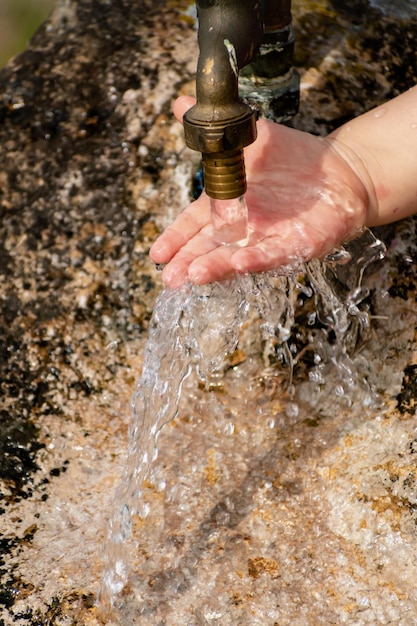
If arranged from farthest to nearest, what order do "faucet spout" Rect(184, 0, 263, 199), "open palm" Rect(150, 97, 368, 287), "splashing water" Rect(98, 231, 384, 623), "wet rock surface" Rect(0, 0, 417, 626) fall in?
1. "splashing water" Rect(98, 231, 384, 623)
2. "wet rock surface" Rect(0, 0, 417, 626)
3. "open palm" Rect(150, 97, 368, 287)
4. "faucet spout" Rect(184, 0, 263, 199)

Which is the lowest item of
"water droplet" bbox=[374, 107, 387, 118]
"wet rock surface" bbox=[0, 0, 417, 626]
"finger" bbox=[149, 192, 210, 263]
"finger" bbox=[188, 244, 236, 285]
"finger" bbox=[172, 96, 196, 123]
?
"wet rock surface" bbox=[0, 0, 417, 626]

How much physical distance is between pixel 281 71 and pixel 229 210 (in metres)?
0.39

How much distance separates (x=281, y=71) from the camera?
4.91ft

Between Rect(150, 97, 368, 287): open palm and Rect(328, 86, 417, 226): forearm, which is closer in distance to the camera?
Rect(150, 97, 368, 287): open palm

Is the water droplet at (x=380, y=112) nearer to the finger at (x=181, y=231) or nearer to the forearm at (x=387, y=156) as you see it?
the forearm at (x=387, y=156)

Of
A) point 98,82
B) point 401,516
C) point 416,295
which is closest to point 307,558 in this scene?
point 401,516

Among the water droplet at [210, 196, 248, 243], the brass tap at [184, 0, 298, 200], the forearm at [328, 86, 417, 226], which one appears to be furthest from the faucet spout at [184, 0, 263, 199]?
the forearm at [328, 86, 417, 226]

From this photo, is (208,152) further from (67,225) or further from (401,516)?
(401,516)

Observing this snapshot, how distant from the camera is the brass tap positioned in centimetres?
112

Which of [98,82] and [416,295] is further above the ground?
[98,82]

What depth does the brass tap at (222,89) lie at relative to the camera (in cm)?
112

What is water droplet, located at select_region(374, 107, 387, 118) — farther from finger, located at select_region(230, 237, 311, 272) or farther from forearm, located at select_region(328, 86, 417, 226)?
finger, located at select_region(230, 237, 311, 272)

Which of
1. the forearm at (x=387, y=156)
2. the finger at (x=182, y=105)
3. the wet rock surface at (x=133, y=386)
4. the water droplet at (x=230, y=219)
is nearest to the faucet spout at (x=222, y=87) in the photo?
the water droplet at (x=230, y=219)

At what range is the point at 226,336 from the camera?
158 cm
